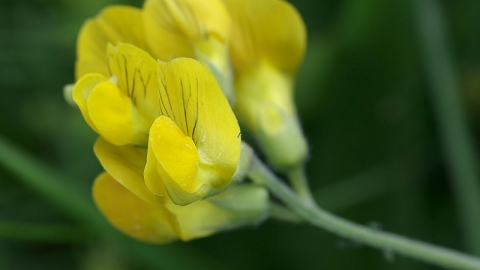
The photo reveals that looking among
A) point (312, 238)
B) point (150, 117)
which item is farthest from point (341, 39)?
point (150, 117)

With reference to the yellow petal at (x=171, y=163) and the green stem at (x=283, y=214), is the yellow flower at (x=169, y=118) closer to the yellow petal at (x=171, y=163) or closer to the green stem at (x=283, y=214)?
the yellow petal at (x=171, y=163)

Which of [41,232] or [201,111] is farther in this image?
[41,232]

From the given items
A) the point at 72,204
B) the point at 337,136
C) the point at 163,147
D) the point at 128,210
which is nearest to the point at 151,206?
the point at 128,210

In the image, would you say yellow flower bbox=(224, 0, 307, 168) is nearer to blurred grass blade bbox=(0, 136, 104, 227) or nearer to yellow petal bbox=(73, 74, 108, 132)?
yellow petal bbox=(73, 74, 108, 132)

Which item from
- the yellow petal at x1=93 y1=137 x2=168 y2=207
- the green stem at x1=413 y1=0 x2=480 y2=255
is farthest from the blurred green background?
the yellow petal at x1=93 y1=137 x2=168 y2=207

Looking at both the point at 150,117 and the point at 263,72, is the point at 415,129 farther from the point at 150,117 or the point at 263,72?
the point at 150,117

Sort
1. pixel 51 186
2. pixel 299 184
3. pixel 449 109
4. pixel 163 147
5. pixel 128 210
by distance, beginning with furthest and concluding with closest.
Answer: pixel 449 109
pixel 51 186
pixel 299 184
pixel 128 210
pixel 163 147

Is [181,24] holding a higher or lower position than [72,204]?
higher

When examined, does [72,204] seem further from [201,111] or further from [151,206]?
[201,111]
